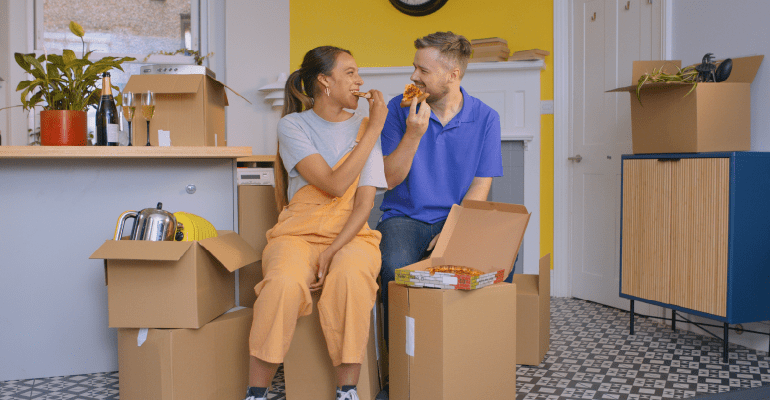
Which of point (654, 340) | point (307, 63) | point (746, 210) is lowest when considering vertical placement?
point (654, 340)

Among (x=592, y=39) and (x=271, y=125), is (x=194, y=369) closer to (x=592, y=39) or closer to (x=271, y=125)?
(x=271, y=125)

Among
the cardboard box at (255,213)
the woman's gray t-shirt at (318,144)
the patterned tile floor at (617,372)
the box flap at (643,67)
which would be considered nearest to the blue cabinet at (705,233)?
the patterned tile floor at (617,372)

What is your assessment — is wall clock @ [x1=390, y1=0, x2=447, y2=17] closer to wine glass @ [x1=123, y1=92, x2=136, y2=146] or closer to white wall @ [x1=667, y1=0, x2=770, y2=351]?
white wall @ [x1=667, y1=0, x2=770, y2=351]

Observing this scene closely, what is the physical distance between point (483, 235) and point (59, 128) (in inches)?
55.6

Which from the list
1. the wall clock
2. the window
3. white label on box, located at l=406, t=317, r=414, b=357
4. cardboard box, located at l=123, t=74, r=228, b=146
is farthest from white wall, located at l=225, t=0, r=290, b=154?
white label on box, located at l=406, t=317, r=414, b=357

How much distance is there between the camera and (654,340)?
2.60m

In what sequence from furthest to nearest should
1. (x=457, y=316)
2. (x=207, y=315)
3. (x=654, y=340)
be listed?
(x=654, y=340), (x=207, y=315), (x=457, y=316)

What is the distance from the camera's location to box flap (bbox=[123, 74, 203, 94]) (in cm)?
198

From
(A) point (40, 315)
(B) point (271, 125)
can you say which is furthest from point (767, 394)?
(B) point (271, 125)

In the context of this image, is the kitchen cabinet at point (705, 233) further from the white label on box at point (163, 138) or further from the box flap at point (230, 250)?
the white label on box at point (163, 138)

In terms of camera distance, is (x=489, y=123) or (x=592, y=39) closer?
(x=489, y=123)

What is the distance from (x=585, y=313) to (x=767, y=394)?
127 centimetres

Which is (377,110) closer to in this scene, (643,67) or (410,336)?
(410,336)

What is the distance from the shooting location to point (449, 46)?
2049 mm
